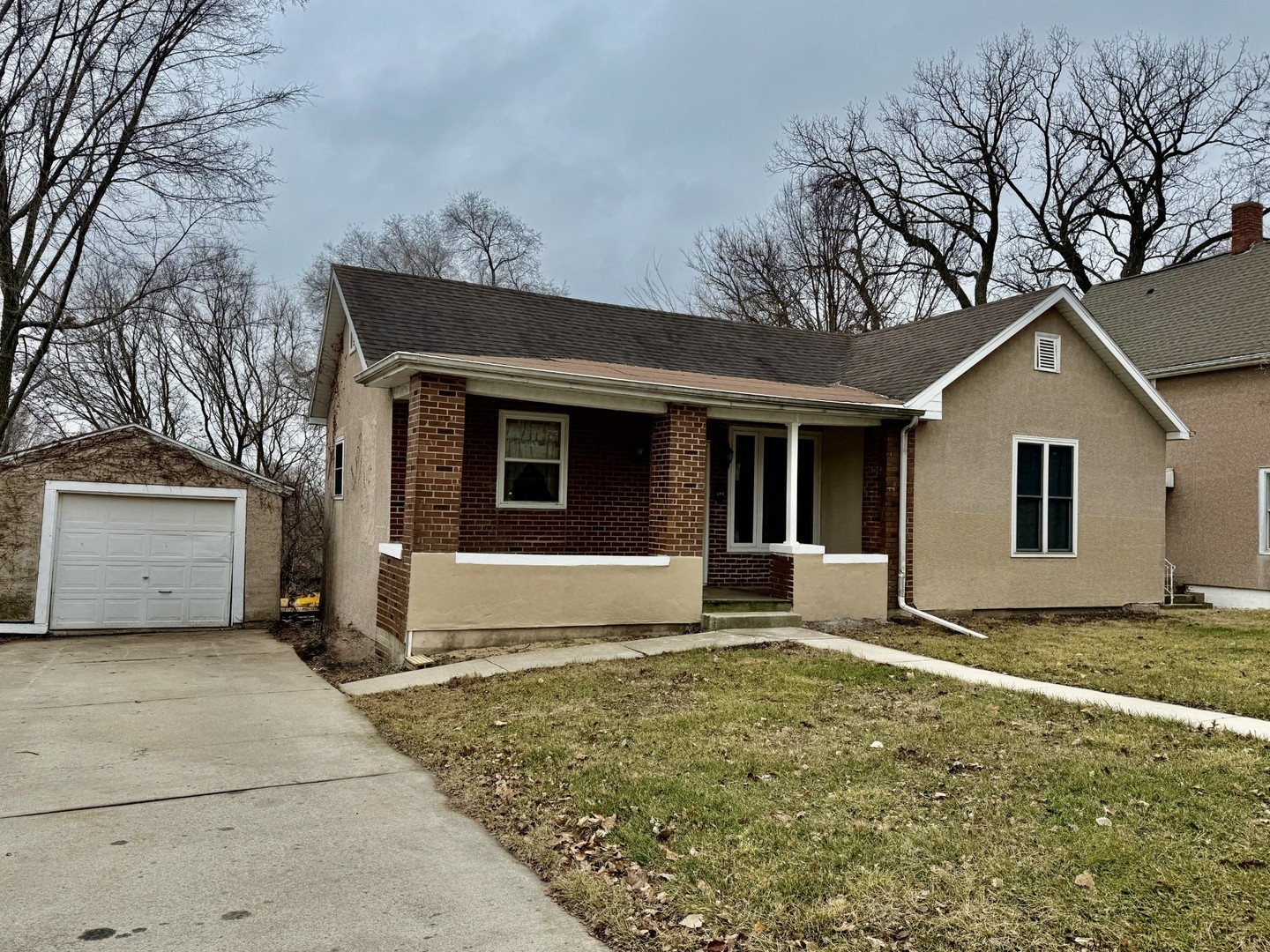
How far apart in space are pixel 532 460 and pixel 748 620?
3526mm

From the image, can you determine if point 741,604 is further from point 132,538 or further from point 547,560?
point 132,538

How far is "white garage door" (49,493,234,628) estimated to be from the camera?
14148mm

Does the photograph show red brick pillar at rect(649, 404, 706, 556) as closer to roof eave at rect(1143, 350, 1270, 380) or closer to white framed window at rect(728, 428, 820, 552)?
white framed window at rect(728, 428, 820, 552)

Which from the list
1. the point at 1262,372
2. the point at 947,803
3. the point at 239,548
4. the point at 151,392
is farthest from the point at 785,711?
the point at 151,392

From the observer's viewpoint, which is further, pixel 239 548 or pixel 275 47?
pixel 275 47

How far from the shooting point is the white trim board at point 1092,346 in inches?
482

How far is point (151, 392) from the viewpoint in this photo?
88.8 feet

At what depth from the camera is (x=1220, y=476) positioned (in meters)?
16.2

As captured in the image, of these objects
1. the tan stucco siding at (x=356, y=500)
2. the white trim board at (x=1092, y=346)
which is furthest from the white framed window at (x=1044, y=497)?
the tan stucco siding at (x=356, y=500)

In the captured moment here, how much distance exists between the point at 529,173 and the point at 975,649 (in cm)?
3368

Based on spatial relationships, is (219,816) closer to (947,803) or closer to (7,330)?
(947,803)

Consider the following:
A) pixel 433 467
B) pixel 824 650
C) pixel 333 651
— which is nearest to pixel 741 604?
pixel 824 650

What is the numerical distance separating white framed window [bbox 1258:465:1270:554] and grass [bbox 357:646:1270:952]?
11208mm

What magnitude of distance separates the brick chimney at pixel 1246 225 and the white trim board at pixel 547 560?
57.7 ft
